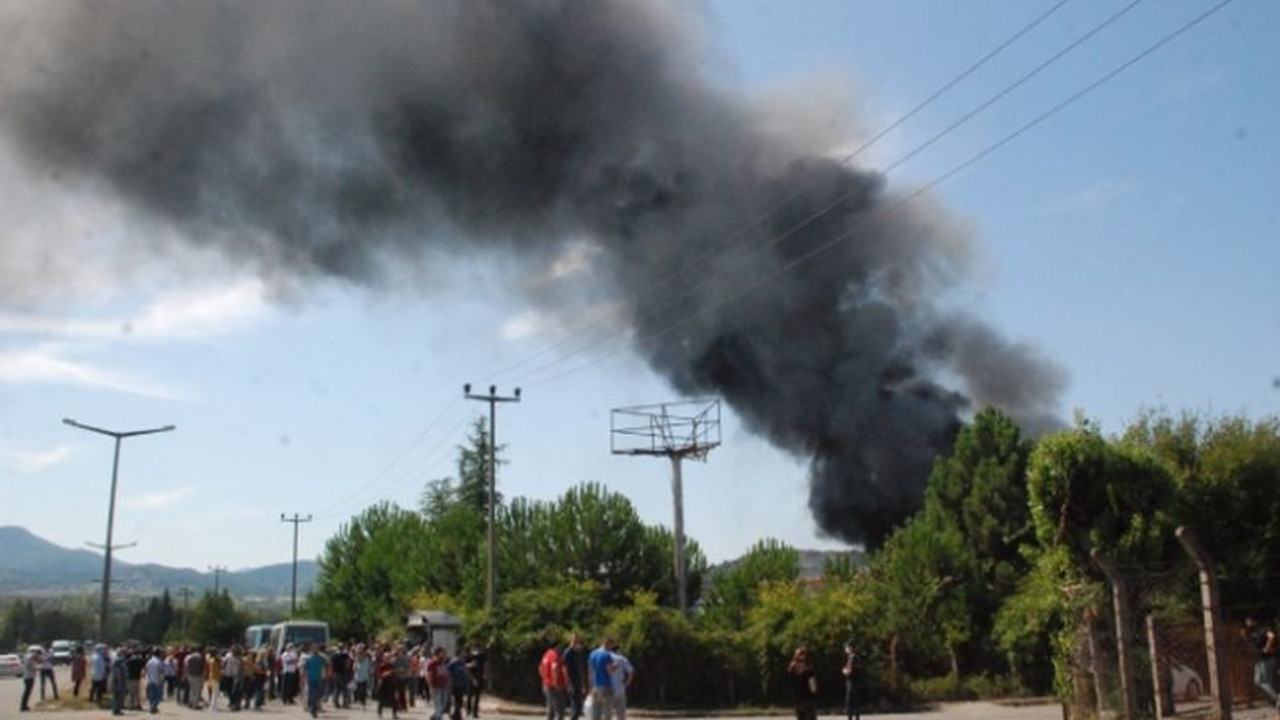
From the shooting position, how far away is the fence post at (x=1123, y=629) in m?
14.9

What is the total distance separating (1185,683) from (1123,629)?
11.0ft

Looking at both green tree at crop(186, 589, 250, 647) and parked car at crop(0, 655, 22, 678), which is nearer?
parked car at crop(0, 655, 22, 678)

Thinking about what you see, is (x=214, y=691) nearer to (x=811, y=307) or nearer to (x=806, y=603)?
(x=806, y=603)

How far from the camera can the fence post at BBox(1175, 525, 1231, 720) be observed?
44.2 ft

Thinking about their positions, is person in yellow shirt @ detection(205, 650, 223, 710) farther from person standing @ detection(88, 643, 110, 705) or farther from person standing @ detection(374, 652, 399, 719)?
person standing @ detection(374, 652, 399, 719)

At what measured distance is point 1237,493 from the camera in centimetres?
2328

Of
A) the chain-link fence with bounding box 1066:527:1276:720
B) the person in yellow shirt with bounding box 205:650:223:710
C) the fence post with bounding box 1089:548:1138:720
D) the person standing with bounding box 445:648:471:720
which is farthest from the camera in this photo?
the person in yellow shirt with bounding box 205:650:223:710

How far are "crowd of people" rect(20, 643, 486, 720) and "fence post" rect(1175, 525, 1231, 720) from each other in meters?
12.9

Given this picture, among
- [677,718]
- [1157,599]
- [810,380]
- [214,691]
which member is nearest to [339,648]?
[214,691]

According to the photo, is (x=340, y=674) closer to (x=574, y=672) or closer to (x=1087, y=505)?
(x=574, y=672)

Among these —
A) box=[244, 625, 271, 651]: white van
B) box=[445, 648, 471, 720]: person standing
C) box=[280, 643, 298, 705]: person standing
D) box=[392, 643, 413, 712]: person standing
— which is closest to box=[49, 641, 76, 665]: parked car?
box=[244, 625, 271, 651]: white van

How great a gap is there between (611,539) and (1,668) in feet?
116

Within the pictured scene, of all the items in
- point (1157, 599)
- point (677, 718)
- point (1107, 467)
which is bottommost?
point (677, 718)

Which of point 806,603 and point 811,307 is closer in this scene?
point 806,603
